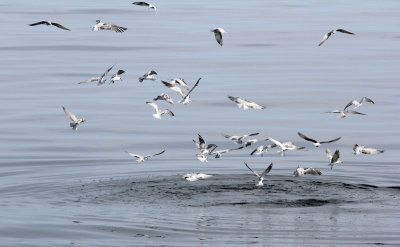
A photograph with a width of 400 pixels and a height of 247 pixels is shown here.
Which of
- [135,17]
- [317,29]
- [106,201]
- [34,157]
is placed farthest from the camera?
[135,17]

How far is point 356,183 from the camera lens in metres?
19.4

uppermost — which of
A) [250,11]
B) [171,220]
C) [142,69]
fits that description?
[250,11]

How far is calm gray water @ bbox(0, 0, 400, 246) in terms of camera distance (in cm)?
1547

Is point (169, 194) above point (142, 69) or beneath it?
beneath

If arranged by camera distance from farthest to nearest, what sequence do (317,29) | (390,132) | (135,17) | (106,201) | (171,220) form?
1. (135,17)
2. (317,29)
3. (390,132)
4. (106,201)
5. (171,220)

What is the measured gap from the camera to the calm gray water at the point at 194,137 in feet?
50.8

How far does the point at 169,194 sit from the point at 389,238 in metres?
4.64

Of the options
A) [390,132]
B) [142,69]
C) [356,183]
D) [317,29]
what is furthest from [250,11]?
[356,183]

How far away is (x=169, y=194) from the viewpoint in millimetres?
18250

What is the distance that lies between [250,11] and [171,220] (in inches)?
1649

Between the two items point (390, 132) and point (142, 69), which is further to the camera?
point (142, 69)

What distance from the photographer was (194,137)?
23375 mm

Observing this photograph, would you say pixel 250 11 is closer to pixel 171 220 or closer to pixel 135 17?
pixel 135 17

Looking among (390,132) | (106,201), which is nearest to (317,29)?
(390,132)
